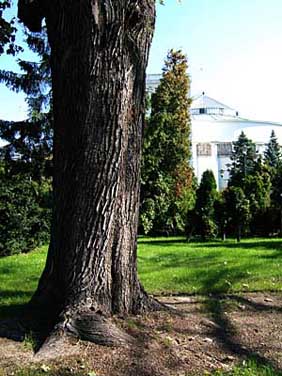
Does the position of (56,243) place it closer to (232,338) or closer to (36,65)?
(232,338)

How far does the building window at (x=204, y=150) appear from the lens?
47.2 metres

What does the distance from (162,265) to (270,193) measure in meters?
16.5

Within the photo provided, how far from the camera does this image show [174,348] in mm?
4137

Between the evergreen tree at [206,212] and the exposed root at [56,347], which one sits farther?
the evergreen tree at [206,212]

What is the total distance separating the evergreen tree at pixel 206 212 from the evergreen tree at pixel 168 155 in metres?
2.62

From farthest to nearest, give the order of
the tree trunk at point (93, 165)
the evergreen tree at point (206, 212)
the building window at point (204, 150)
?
the building window at point (204, 150) < the evergreen tree at point (206, 212) < the tree trunk at point (93, 165)

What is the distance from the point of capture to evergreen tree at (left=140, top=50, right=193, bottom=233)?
24625mm

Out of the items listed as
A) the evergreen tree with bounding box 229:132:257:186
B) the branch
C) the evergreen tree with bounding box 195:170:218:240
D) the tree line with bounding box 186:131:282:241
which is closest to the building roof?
the evergreen tree with bounding box 229:132:257:186

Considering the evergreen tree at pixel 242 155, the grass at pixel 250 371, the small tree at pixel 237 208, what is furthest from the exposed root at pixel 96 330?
the evergreen tree at pixel 242 155

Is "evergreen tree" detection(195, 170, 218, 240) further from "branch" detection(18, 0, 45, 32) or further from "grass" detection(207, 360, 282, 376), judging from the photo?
"grass" detection(207, 360, 282, 376)

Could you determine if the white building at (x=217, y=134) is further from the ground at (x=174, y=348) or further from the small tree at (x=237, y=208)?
the ground at (x=174, y=348)

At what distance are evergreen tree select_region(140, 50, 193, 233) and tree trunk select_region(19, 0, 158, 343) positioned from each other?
19387 mm

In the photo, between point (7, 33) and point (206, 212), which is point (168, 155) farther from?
point (7, 33)

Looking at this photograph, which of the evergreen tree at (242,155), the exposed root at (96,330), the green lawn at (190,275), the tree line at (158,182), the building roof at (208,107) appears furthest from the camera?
the building roof at (208,107)
